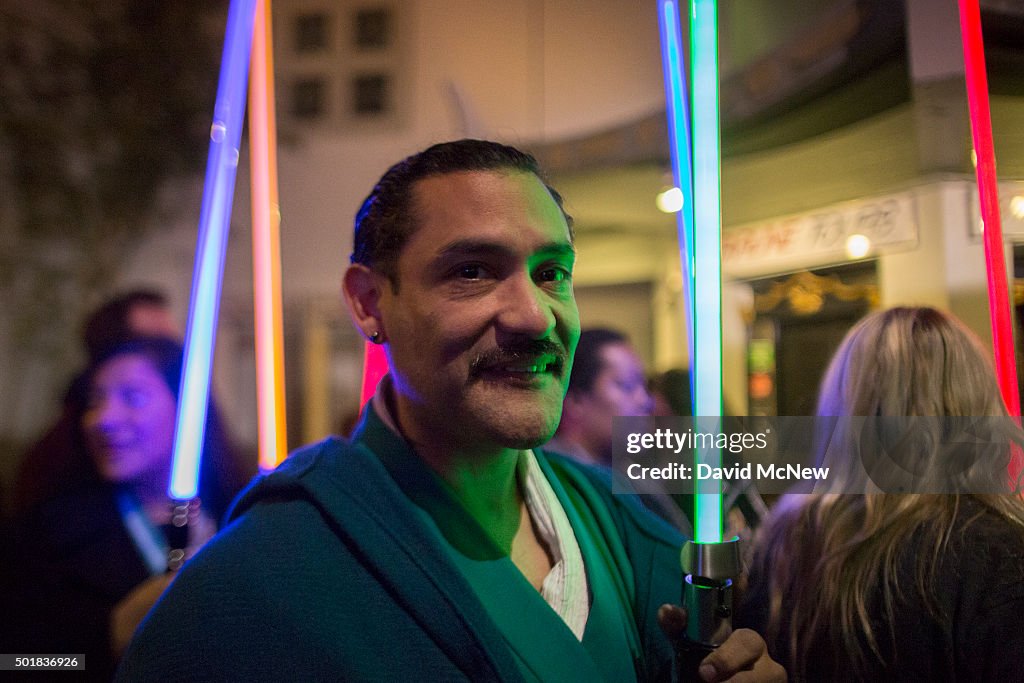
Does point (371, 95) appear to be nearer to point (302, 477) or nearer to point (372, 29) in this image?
point (372, 29)

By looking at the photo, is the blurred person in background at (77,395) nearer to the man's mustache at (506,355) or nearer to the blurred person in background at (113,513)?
the blurred person in background at (113,513)

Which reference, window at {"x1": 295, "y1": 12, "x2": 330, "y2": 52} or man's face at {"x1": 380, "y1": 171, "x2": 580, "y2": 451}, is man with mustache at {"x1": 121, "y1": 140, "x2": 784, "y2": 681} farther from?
window at {"x1": 295, "y1": 12, "x2": 330, "y2": 52}

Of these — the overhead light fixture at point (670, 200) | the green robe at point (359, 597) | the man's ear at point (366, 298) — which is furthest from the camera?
the overhead light fixture at point (670, 200)

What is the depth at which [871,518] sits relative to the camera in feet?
2.50

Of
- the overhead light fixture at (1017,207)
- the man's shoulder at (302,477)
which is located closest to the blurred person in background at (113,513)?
the man's shoulder at (302,477)

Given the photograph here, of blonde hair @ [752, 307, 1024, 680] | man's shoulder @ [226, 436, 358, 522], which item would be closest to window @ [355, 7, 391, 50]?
man's shoulder @ [226, 436, 358, 522]

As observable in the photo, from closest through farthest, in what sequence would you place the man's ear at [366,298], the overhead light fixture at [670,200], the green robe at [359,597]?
the green robe at [359,597] → the man's ear at [366,298] → the overhead light fixture at [670,200]

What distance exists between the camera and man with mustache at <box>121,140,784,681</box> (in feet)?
1.89

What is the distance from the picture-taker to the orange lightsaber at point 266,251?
81 cm

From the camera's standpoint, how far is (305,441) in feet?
2.72

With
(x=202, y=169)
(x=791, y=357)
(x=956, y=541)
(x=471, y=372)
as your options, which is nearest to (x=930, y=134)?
(x=791, y=357)

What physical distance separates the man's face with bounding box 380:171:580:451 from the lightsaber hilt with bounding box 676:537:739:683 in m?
0.19

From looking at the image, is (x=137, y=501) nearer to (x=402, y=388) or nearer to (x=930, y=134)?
(x=402, y=388)

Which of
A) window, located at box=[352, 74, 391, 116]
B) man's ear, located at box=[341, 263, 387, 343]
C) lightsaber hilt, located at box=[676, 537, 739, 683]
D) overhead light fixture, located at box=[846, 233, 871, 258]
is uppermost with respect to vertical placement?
window, located at box=[352, 74, 391, 116]
